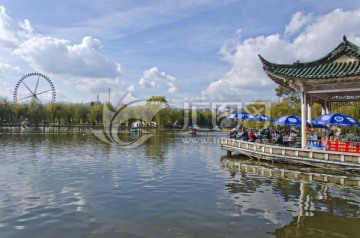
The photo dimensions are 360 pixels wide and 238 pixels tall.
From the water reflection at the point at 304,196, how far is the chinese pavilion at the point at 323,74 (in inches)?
164

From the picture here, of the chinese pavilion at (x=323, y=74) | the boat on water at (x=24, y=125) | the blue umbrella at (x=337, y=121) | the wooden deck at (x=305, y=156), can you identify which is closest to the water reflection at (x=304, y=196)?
the wooden deck at (x=305, y=156)

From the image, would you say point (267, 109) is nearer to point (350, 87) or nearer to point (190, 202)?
point (350, 87)

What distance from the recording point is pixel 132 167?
70.5 feet

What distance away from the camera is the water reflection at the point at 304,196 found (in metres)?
9.86

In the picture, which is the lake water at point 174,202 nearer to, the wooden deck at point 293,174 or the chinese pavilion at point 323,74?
the wooden deck at point 293,174

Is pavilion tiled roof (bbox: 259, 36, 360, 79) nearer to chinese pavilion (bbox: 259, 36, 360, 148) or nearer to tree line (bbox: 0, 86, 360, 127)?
chinese pavilion (bbox: 259, 36, 360, 148)

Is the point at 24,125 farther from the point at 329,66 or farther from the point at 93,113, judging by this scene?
the point at 329,66

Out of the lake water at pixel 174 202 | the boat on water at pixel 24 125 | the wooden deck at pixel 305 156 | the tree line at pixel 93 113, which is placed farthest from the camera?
the tree line at pixel 93 113

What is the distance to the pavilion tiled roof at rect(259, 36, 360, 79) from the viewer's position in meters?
19.2

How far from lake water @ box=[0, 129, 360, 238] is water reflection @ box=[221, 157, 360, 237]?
0.03 metres

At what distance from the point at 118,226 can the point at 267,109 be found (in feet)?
177

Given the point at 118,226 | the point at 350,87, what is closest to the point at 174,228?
the point at 118,226

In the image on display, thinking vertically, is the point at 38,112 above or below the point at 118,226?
above

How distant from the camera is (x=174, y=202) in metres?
12.7
